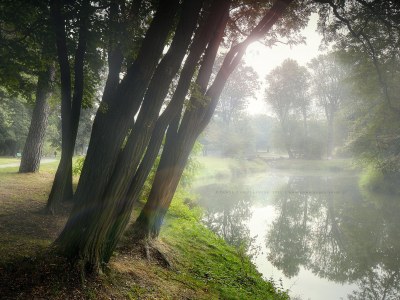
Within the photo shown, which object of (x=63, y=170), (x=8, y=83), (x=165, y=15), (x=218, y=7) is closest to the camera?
(x=165, y=15)

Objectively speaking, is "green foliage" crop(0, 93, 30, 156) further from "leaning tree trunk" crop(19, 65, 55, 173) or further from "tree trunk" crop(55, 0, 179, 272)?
"tree trunk" crop(55, 0, 179, 272)

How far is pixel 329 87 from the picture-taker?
159 ft

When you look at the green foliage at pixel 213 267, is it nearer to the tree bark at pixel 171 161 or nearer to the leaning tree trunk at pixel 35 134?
the tree bark at pixel 171 161

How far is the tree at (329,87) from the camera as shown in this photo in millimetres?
45906

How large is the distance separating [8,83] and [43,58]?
1.37 m

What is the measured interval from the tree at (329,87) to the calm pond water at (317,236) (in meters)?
28.6

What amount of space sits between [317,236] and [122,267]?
35.9ft

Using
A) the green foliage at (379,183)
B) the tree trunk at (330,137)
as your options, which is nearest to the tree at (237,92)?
the tree trunk at (330,137)

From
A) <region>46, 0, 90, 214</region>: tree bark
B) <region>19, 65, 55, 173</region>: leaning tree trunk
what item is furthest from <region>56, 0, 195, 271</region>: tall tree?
<region>19, 65, 55, 173</region>: leaning tree trunk

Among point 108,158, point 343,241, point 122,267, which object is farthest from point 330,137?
point 108,158

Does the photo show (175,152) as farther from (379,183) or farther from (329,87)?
(329,87)

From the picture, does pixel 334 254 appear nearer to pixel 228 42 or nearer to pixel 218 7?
pixel 228 42

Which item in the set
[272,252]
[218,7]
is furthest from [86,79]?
[272,252]

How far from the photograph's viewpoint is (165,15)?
4707 millimetres
